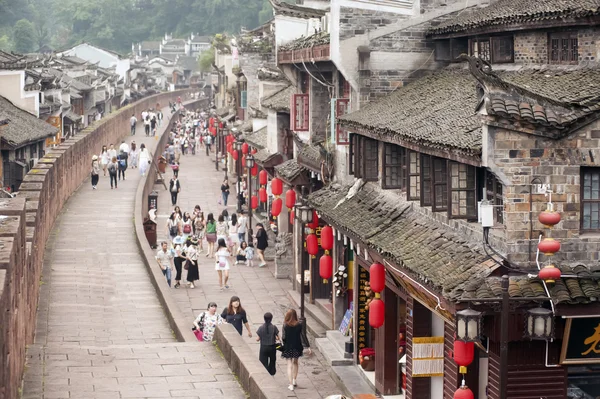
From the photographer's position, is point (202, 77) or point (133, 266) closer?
point (133, 266)

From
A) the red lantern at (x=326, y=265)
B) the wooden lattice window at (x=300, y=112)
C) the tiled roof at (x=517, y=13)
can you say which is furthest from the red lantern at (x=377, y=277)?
the wooden lattice window at (x=300, y=112)

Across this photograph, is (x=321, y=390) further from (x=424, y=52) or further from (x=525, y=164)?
(x=525, y=164)

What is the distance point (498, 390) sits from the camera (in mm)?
16375

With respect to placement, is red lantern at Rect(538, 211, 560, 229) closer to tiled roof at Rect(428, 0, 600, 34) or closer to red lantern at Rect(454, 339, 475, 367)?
red lantern at Rect(454, 339, 475, 367)

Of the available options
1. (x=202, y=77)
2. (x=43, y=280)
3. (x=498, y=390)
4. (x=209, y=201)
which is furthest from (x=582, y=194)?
(x=202, y=77)

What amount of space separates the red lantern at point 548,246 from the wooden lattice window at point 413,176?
6.48 metres

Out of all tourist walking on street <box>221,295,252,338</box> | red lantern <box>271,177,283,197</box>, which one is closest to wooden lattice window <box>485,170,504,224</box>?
tourist walking on street <box>221,295,252,338</box>

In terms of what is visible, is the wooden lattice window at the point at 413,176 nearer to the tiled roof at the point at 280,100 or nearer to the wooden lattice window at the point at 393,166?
the wooden lattice window at the point at 393,166

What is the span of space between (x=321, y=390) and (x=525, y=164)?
10.8 metres

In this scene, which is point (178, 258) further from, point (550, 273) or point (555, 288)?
point (550, 273)

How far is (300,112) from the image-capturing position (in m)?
34.5

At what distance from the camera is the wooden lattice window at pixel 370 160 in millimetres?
25250

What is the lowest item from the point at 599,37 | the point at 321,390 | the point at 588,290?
the point at 321,390

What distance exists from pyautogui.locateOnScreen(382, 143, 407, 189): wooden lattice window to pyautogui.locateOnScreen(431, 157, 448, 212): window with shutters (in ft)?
12.5
